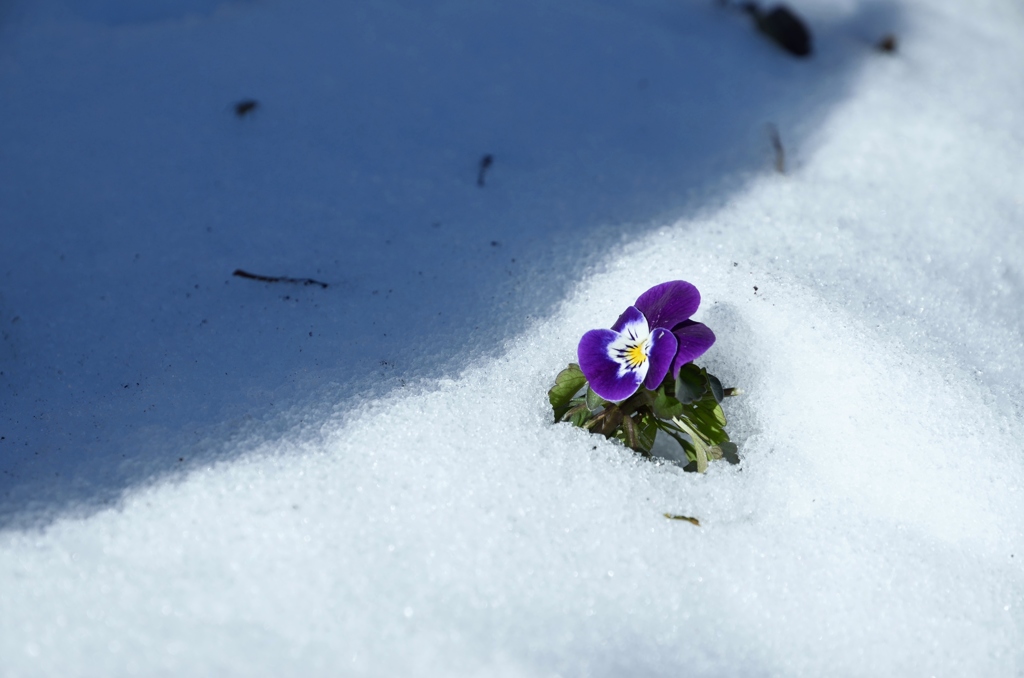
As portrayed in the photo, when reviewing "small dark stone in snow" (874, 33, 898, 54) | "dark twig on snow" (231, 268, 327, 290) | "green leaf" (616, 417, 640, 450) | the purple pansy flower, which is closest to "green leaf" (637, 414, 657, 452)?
"green leaf" (616, 417, 640, 450)

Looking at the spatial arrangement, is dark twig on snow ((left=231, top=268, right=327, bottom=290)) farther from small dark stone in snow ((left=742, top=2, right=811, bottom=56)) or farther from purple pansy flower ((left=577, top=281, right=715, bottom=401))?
small dark stone in snow ((left=742, top=2, right=811, bottom=56))

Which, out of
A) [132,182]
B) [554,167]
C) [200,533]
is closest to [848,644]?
[200,533]

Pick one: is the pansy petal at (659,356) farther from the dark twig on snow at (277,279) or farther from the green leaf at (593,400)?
the dark twig on snow at (277,279)

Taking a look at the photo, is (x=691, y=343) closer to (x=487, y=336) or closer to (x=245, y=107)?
(x=487, y=336)

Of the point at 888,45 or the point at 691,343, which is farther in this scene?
the point at 888,45

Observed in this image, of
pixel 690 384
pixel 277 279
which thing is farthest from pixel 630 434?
pixel 277 279

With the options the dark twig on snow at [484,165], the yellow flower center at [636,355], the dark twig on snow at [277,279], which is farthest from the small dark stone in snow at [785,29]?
the dark twig on snow at [277,279]
